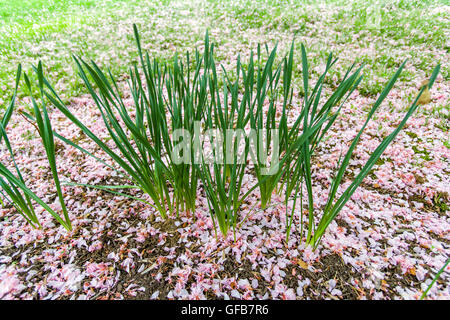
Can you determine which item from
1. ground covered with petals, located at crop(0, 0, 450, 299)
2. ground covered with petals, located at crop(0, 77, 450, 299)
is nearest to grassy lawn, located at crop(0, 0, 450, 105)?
ground covered with petals, located at crop(0, 0, 450, 299)

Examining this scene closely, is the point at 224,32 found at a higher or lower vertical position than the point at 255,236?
higher

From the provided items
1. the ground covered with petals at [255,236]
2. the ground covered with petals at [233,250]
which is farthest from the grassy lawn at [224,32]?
the ground covered with petals at [233,250]

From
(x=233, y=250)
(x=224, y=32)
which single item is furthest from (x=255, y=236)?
(x=224, y=32)

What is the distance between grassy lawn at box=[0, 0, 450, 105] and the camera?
458 cm

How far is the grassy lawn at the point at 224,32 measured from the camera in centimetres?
458

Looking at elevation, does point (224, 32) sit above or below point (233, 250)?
above

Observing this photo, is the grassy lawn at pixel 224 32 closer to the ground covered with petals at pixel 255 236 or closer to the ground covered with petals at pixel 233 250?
the ground covered with petals at pixel 255 236

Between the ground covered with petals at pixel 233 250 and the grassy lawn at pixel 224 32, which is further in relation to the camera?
the grassy lawn at pixel 224 32

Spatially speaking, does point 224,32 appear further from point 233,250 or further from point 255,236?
point 233,250

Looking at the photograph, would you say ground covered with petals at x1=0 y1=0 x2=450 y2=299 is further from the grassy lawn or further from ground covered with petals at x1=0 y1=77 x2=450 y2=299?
the grassy lawn

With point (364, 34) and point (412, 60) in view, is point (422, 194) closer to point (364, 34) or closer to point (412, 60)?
point (412, 60)

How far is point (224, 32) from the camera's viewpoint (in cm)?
650

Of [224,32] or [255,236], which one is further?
[224,32]
